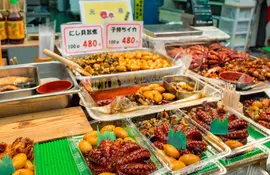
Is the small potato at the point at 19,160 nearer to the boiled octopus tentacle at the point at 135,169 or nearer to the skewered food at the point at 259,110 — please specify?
the boiled octopus tentacle at the point at 135,169

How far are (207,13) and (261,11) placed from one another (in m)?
4.42

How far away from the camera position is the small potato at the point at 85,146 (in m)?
1.31

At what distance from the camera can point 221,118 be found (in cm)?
154

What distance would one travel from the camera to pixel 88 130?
60.7 inches

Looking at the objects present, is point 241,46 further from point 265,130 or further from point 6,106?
point 6,106

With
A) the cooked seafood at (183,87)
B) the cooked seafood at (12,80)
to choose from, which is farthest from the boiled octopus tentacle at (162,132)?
the cooked seafood at (12,80)

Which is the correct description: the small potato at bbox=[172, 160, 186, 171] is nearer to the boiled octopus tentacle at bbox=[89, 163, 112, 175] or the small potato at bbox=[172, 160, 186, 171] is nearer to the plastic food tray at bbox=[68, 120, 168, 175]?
the plastic food tray at bbox=[68, 120, 168, 175]

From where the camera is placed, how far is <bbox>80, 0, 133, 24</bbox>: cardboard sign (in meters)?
2.84

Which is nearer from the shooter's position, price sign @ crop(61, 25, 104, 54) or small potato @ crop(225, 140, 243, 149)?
small potato @ crop(225, 140, 243, 149)

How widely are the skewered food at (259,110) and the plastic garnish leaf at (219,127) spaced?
1.15 ft

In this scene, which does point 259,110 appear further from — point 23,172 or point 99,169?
point 23,172

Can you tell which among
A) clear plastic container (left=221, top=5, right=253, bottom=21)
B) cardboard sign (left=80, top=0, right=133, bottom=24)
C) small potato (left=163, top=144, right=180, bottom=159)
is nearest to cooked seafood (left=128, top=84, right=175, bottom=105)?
small potato (left=163, top=144, right=180, bottom=159)

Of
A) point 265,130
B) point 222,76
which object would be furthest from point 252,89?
point 265,130

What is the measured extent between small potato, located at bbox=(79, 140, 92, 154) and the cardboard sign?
176cm
